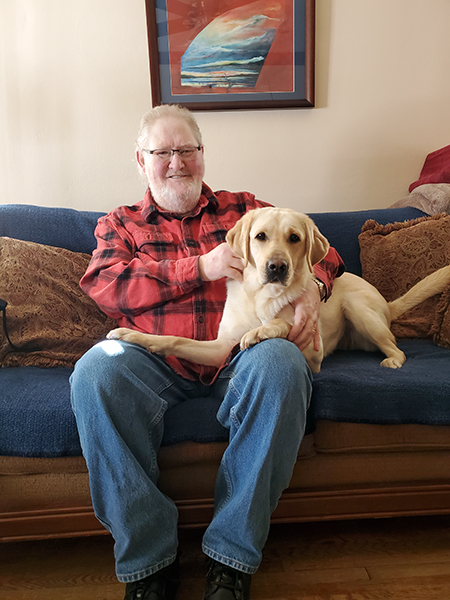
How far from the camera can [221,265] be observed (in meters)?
1.49

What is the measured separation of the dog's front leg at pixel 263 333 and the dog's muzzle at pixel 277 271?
13 cm

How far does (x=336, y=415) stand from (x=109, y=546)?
2.72 ft

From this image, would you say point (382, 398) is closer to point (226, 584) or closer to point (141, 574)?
point (226, 584)

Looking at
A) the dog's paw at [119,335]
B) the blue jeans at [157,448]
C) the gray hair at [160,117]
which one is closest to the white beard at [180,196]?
the gray hair at [160,117]

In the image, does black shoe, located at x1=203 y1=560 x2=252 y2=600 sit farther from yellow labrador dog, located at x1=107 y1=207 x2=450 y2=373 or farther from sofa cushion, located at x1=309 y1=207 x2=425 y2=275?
sofa cushion, located at x1=309 y1=207 x2=425 y2=275

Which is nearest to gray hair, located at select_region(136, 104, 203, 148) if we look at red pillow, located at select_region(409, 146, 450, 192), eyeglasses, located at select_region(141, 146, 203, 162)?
eyeglasses, located at select_region(141, 146, 203, 162)

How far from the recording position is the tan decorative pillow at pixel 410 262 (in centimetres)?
198

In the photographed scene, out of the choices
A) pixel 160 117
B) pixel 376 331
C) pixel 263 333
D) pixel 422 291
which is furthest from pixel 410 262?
pixel 160 117

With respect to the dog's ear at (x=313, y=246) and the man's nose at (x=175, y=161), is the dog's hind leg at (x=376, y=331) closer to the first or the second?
the dog's ear at (x=313, y=246)

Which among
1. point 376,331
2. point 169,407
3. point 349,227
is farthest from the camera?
point 349,227

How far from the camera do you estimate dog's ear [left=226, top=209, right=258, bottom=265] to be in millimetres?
1465

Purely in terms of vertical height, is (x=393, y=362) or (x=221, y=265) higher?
(x=221, y=265)

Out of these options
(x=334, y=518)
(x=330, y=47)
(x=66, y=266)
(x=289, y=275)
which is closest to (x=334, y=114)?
(x=330, y=47)

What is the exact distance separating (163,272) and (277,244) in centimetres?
40
